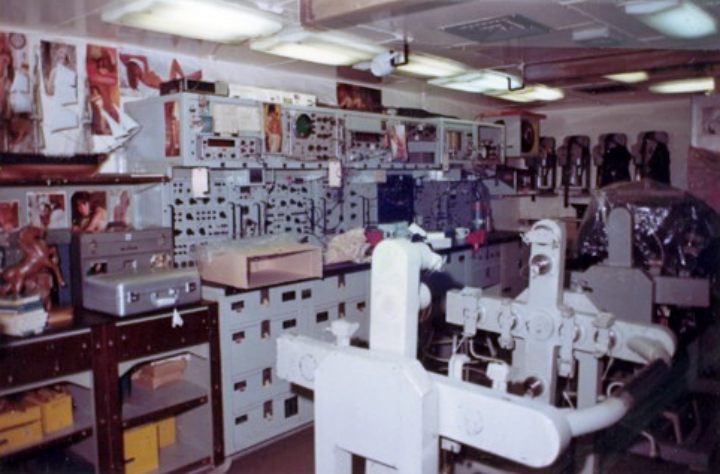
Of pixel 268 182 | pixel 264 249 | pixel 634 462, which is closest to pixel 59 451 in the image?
pixel 264 249

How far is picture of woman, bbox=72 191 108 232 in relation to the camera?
12.6 feet

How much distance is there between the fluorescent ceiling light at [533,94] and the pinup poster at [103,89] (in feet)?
12.2

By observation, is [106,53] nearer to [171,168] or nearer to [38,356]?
[171,168]

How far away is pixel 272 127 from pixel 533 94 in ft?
11.6

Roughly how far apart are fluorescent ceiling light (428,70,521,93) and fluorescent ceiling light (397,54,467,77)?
0.19 m

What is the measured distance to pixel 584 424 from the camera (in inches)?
51.0

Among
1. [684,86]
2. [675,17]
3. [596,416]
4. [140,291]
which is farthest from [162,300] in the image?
[684,86]

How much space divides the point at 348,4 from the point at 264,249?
8.09ft

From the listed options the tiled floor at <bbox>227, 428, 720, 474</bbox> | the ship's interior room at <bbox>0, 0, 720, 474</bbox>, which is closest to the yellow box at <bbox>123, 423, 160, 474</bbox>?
the ship's interior room at <bbox>0, 0, 720, 474</bbox>

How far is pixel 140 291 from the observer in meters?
3.19

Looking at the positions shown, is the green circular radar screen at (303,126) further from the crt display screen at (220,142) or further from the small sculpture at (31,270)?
the small sculpture at (31,270)

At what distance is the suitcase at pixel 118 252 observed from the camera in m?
3.37

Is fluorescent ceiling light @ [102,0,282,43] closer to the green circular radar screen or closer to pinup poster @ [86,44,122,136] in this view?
pinup poster @ [86,44,122,136]

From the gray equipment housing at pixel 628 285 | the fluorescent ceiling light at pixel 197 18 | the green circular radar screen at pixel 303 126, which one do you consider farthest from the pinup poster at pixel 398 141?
the gray equipment housing at pixel 628 285
